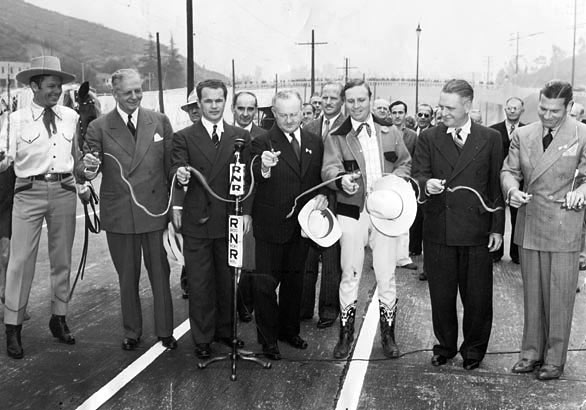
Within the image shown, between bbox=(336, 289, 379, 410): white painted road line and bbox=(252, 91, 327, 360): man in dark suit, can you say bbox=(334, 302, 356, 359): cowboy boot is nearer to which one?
bbox=(336, 289, 379, 410): white painted road line

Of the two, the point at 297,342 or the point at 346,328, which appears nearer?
the point at 346,328

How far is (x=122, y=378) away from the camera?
4.26 meters

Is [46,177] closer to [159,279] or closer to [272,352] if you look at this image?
[159,279]

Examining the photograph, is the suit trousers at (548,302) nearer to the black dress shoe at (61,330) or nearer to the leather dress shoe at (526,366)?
the leather dress shoe at (526,366)

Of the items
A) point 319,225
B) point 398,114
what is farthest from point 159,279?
point 398,114

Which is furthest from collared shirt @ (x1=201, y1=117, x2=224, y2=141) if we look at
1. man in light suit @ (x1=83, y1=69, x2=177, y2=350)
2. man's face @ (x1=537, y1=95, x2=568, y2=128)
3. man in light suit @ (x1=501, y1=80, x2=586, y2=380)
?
man's face @ (x1=537, y1=95, x2=568, y2=128)

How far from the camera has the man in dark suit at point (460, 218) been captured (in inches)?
168

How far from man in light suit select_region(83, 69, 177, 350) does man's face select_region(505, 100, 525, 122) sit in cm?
479

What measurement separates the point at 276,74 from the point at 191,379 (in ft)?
107

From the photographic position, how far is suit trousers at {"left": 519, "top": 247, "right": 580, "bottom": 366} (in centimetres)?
418

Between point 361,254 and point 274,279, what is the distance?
682 mm

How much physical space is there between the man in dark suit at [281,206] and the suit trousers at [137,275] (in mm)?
783

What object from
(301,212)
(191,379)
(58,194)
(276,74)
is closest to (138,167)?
(58,194)

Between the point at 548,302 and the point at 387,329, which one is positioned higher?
the point at 548,302
